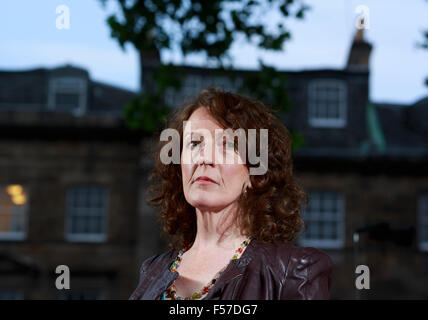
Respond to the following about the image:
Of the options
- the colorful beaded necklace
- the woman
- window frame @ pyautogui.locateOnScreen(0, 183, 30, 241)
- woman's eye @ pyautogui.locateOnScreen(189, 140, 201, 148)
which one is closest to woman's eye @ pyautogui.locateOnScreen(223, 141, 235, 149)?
the woman

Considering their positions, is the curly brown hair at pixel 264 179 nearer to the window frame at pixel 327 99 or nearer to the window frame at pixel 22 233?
the window frame at pixel 22 233

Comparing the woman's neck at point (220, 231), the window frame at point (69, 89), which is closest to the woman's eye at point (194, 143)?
the woman's neck at point (220, 231)

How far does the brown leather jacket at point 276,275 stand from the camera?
1.74 metres

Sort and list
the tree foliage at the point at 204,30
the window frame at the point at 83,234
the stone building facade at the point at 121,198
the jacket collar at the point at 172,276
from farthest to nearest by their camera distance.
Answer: the window frame at the point at 83,234 < the stone building facade at the point at 121,198 < the tree foliage at the point at 204,30 < the jacket collar at the point at 172,276

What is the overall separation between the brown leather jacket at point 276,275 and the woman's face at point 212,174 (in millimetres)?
224

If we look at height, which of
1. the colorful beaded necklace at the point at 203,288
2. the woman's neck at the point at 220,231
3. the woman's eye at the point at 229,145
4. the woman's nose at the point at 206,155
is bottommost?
the colorful beaded necklace at the point at 203,288

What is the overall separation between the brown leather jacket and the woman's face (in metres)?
0.22

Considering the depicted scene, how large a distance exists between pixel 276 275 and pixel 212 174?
440 mm

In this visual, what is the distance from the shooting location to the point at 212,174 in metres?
2.00

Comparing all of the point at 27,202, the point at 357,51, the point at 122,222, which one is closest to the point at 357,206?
the point at 357,51

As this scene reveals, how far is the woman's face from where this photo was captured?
2.00 meters

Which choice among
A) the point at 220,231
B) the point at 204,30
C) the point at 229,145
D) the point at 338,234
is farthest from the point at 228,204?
the point at 338,234

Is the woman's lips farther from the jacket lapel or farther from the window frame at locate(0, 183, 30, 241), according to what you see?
the window frame at locate(0, 183, 30, 241)

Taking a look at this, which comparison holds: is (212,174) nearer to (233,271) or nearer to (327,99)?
(233,271)
